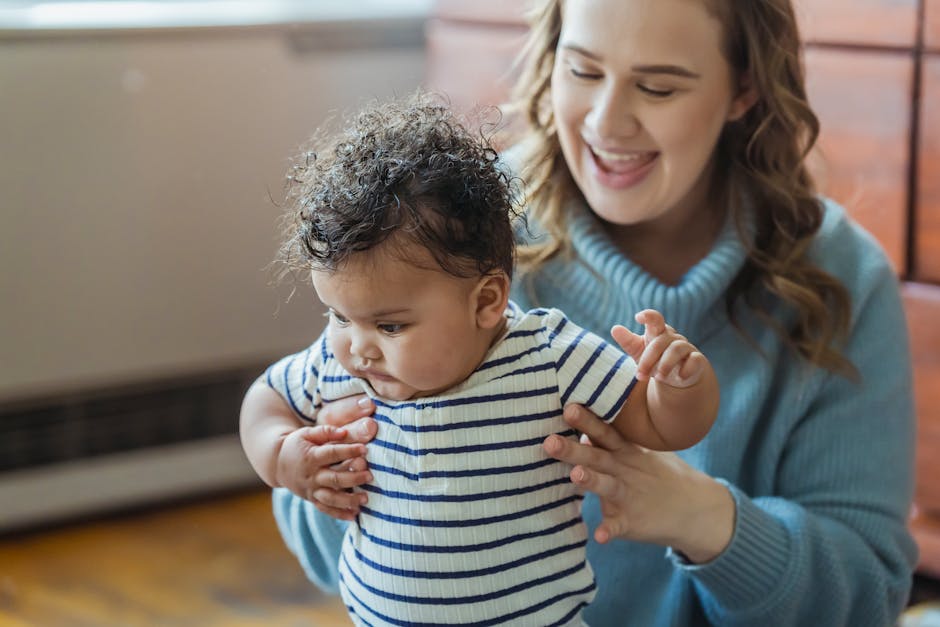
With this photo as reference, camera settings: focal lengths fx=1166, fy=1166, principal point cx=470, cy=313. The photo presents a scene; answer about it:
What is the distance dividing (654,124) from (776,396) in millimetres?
365

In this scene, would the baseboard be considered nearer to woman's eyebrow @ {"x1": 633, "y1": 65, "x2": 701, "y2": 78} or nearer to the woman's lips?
the woman's lips

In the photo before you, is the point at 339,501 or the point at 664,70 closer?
the point at 339,501

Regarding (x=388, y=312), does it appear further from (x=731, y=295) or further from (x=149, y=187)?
(x=149, y=187)

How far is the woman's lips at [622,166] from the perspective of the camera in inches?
53.8

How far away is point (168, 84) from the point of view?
2.19 m

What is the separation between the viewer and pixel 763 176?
4.77 feet

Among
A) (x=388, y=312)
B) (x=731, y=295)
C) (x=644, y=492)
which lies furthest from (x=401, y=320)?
(x=731, y=295)

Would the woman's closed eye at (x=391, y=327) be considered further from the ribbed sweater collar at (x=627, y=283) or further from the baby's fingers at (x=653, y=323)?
the ribbed sweater collar at (x=627, y=283)

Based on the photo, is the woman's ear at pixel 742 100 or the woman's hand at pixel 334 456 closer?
the woman's hand at pixel 334 456

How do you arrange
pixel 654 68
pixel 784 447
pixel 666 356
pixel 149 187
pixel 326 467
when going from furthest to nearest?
pixel 149 187, pixel 784 447, pixel 654 68, pixel 326 467, pixel 666 356

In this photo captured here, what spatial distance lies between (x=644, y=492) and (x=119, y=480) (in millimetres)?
1488

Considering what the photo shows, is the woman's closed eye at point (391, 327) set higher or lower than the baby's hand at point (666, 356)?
higher

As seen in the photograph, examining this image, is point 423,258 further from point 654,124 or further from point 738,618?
point 738,618

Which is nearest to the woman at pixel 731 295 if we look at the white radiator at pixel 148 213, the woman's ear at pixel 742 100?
the woman's ear at pixel 742 100
